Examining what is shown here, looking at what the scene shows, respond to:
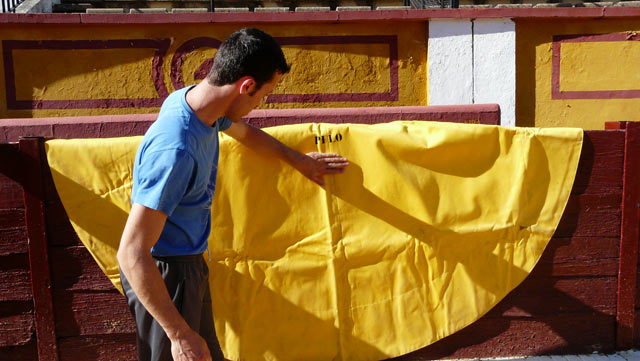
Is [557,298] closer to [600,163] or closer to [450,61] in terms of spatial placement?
[600,163]

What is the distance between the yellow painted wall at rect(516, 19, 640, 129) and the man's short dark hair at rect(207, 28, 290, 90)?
14.5 ft

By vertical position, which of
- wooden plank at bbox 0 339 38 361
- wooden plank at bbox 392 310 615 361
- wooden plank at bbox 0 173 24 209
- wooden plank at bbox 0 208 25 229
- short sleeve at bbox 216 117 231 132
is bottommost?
wooden plank at bbox 392 310 615 361

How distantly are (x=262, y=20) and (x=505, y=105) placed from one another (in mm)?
2517

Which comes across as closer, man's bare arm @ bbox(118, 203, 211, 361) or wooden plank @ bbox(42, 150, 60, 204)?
man's bare arm @ bbox(118, 203, 211, 361)

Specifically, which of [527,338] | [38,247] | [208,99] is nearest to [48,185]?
[38,247]

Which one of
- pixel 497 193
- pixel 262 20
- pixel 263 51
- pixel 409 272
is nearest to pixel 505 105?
pixel 262 20

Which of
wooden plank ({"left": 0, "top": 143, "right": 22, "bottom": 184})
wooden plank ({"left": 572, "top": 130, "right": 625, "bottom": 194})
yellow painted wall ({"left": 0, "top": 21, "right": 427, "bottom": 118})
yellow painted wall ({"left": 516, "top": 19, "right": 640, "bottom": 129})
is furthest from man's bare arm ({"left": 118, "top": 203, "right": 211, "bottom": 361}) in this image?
yellow painted wall ({"left": 516, "top": 19, "right": 640, "bottom": 129})

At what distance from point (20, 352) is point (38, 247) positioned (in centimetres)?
56

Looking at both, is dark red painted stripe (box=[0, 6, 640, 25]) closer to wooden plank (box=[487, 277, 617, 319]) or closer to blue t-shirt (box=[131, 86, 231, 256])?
wooden plank (box=[487, 277, 617, 319])

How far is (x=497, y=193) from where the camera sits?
2947 mm

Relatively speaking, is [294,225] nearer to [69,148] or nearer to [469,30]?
[69,148]

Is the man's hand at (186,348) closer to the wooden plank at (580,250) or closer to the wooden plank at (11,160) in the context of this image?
the wooden plank at (11,160)

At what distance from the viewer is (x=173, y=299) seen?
1996 mm

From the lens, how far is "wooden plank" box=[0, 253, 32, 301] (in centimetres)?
278
